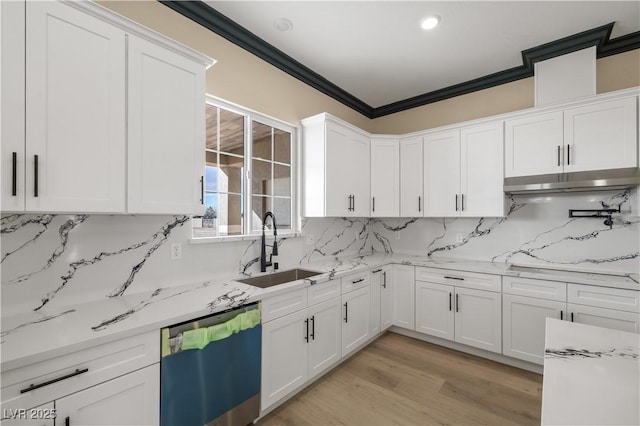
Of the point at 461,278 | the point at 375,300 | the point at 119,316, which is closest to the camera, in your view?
the point at 119,316

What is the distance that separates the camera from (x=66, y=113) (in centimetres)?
136

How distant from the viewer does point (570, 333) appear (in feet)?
4.12

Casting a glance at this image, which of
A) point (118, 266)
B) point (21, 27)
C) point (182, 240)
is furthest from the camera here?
point (182, 240)

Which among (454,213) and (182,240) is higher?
(454,213)

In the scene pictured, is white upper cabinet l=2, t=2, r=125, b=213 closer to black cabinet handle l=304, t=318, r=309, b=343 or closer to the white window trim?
the white window trim

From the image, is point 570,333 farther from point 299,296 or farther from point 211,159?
point 211,159

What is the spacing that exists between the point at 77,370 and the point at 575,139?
150 inches

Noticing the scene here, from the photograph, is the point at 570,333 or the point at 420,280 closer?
the point at 570,333

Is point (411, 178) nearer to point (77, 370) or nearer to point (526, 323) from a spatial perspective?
point (526, 323)

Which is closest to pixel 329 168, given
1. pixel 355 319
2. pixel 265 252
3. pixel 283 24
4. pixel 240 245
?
pixel 265 252

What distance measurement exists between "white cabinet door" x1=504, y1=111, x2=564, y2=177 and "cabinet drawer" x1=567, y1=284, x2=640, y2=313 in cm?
106

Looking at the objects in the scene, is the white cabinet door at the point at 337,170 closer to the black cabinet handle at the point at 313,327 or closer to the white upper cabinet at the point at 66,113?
the black cabinet handle at the point at 313,327

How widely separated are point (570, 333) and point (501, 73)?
2975 mm

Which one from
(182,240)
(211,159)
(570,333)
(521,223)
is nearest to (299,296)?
(182,240)
